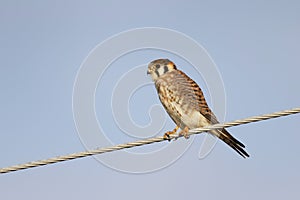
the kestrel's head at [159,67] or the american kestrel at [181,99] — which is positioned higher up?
the kestrel's head at [159,67]

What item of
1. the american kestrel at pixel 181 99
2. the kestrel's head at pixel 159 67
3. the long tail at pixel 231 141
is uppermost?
the kestrel's head at pixel 159 67

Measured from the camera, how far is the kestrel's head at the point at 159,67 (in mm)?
9516

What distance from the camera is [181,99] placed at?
29.8 ft

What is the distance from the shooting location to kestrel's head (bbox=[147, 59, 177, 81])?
9.52m

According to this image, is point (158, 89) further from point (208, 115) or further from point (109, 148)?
point (109, 148)

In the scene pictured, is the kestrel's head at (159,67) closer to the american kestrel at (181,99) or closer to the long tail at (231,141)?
the american kestrel at (181,99)

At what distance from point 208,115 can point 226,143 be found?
99 centimetres

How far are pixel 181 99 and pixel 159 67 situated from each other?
2.61 ft

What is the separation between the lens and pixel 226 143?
26.6 feet

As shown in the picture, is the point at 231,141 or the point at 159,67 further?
the point at 159,67

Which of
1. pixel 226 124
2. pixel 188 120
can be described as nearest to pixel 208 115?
pixel 188 120

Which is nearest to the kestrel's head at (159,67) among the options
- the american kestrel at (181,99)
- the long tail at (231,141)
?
the american kestrel at (181,99)

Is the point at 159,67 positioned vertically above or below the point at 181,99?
above

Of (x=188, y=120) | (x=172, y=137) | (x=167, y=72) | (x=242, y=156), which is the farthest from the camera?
(x=167, y=72)
